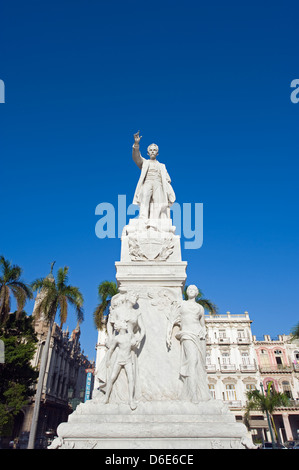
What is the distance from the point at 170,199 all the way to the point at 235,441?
587cm

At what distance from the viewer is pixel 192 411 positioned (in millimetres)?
4859

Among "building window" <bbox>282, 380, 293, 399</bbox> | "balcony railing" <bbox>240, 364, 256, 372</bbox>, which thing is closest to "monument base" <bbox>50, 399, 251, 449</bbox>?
"balcony railing" <bbox>240, 364, 256, 372</bbox>

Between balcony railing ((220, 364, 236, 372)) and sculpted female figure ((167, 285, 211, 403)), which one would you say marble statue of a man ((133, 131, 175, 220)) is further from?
balcony railing ((220, 364, 236, 372))

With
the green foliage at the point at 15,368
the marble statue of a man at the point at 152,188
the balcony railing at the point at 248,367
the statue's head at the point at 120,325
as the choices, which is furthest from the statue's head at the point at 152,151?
the balcony railing at the point at 248,367

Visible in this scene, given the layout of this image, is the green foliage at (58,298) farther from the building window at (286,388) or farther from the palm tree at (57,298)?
the building window at (286,388)

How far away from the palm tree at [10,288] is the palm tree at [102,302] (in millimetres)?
6035

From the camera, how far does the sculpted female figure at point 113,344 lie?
5262mm

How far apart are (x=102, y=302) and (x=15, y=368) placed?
30.6ft

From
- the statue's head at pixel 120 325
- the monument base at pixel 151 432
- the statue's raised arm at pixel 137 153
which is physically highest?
the statue's raised arm at pixel 137 153

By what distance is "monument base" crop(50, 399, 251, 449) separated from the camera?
14.1 feet

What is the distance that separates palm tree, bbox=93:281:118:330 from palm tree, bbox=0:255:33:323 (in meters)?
6.03

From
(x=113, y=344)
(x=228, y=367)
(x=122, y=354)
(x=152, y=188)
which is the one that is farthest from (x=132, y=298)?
(x=228, y=367)

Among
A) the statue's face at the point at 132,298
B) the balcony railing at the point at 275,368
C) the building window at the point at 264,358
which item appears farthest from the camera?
the building window at the point at 264,358

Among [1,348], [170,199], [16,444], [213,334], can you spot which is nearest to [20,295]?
[1,348]
